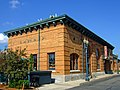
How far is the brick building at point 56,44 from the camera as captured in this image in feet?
78.1

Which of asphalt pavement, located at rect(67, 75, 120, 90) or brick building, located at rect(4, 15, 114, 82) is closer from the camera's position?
asphalt pavement, located at rect(67, 75, 120, 90)

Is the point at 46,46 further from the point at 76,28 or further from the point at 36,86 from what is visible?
the point at 36,86

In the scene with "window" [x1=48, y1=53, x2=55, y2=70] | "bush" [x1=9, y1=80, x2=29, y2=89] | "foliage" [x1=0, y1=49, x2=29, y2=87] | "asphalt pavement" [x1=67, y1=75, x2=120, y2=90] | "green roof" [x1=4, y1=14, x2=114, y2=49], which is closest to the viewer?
"foliage" [x1=0, y1=49, x2=29, y2=87]

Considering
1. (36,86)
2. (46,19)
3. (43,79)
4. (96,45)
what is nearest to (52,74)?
(43,79)

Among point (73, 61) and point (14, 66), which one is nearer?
point (14, 66)

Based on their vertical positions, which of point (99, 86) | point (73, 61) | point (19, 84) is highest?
point (73, 61)

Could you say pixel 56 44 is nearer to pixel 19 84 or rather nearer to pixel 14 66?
pixel 14 66

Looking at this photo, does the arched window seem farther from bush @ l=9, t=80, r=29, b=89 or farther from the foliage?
bush @ l=9, t=80, r=29, b=89

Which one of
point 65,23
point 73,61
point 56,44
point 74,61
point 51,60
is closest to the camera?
point 65,23

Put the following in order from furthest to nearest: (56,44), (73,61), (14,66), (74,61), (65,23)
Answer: (74,61)
(73,61)
(56,44)
(65,23)
(14,66)

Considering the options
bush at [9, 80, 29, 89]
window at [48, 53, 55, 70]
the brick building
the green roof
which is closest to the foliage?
bush at [9, 80, 29, 89]

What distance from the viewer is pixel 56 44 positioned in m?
24.4

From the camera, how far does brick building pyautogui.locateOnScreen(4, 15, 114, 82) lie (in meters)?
23.8

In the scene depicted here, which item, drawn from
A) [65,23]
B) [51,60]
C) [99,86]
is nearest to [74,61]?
[51,60]
